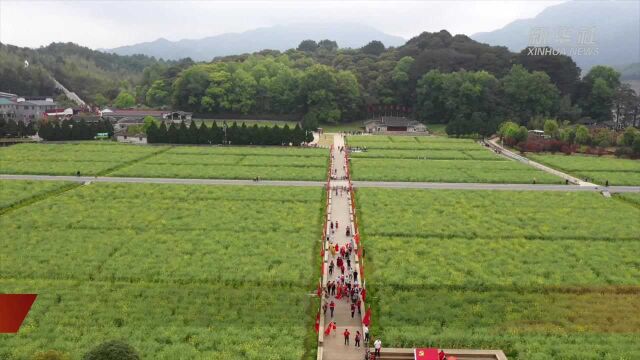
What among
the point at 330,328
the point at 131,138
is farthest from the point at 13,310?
the point at 131,138

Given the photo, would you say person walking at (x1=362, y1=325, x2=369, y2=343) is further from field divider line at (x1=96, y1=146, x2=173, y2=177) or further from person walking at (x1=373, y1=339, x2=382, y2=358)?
field divider line at (x1=96, y1=146, x2=173, y2=177)

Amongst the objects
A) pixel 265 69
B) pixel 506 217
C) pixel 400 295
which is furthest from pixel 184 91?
pixel 400 295

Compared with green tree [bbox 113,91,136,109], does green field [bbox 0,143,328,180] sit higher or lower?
lower

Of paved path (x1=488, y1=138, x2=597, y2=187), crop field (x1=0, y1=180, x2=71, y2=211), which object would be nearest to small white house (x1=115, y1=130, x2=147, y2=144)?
crop field (x1=0, y1=180, x2=71, y2=211)

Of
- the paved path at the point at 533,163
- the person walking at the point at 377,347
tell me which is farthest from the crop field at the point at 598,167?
the person walking at the point at 377,347

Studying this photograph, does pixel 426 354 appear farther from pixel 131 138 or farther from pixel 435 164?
pixel 131 138

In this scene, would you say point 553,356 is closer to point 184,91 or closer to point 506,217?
point 506,217
